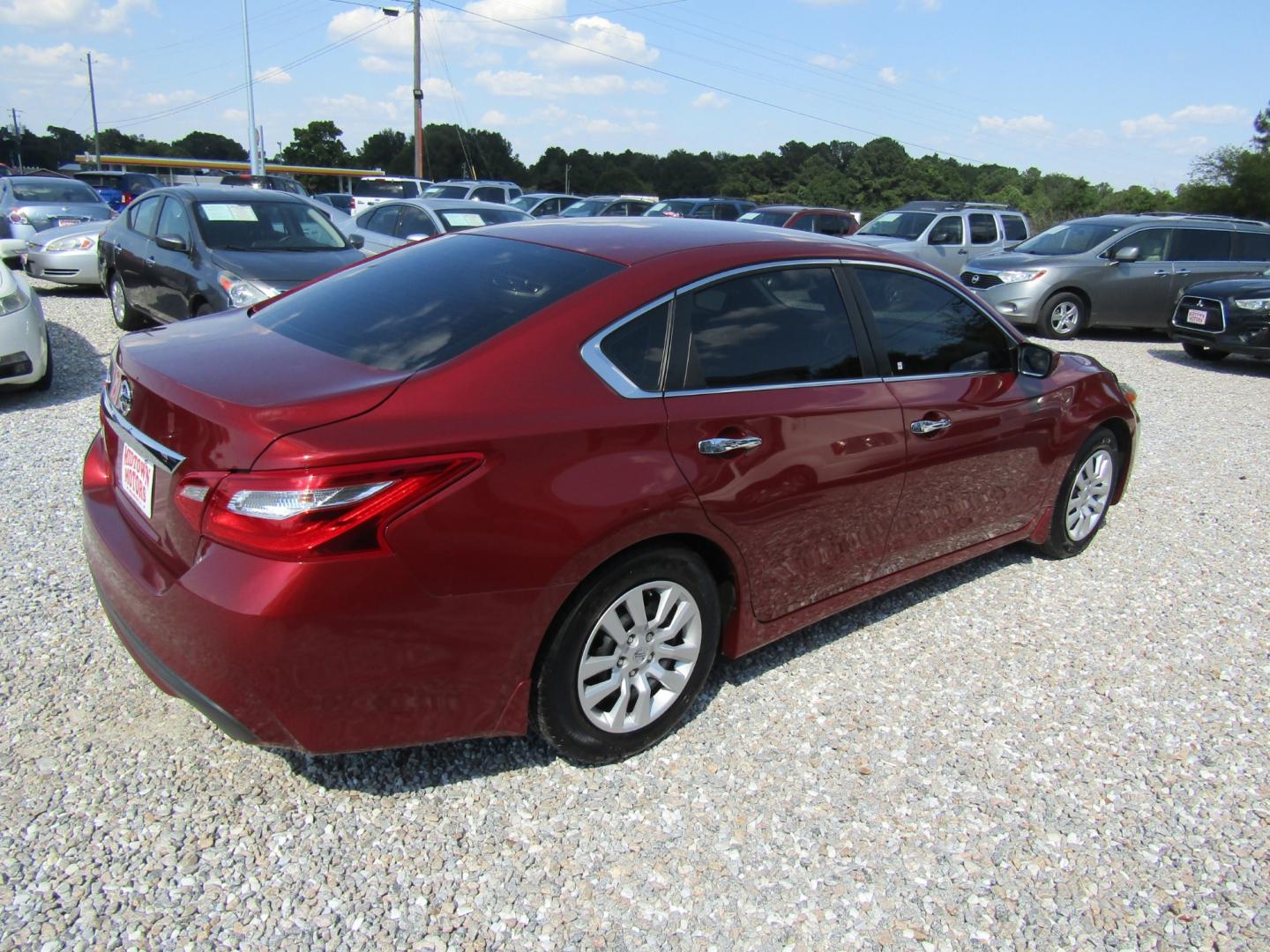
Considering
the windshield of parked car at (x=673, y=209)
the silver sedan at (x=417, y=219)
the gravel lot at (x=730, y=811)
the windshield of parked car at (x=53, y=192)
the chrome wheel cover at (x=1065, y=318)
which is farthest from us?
the windshield of parked car at (x=673, y=209)

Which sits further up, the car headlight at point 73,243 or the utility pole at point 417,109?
the utility pole at point 417,109

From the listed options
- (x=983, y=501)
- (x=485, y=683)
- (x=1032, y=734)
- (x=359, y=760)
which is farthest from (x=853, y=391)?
(x=359, y=760)

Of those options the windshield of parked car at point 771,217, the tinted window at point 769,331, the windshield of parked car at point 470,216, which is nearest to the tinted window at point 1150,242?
the windshield of parked car at point 771,217

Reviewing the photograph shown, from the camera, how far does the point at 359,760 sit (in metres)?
2.88

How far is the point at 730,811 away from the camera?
2785mm

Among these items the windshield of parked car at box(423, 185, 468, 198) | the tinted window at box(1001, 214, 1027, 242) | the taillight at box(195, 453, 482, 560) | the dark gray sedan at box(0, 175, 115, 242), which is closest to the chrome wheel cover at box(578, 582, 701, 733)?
the taillight at box(195, 453, 482, 560)

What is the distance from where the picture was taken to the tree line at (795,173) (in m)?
35.7

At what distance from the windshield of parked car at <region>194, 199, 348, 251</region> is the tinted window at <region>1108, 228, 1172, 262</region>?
426 inches

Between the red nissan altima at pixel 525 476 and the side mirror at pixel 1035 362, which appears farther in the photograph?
the side mirror at pixel 1035 362

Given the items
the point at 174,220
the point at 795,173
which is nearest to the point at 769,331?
the point at 174,220

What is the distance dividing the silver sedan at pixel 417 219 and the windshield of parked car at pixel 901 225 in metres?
7.27

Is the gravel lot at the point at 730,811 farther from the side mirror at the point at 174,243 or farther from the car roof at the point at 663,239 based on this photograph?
the side mirror at the point at 174,243

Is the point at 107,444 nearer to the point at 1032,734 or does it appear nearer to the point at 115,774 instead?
the point at 115,774

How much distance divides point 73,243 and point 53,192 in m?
6.03
